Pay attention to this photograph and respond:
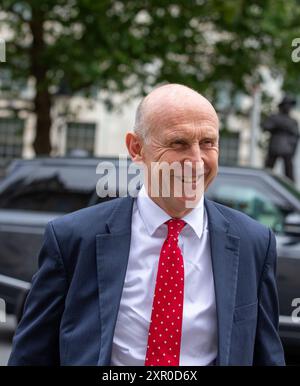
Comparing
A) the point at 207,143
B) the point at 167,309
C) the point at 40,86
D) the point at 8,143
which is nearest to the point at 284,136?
the point at 40,86

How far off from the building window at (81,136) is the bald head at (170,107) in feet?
125

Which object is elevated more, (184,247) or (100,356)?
(184,247)

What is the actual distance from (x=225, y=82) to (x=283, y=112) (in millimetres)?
3175

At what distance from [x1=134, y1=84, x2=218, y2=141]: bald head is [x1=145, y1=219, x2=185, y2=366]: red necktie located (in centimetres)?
29

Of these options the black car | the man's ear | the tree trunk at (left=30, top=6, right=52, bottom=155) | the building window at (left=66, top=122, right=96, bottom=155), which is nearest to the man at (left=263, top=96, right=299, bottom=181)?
the tree trunk at (left=30, top=6, right=52, bottom=155)

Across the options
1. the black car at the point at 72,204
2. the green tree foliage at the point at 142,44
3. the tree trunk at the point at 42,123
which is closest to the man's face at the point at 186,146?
the black car at the point at 72,204

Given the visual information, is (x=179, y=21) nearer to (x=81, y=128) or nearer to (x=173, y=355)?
(x=173, y=355)

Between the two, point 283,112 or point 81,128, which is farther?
point 81,128

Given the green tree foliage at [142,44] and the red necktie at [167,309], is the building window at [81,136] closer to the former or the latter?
the green tree foliage at [142,44]

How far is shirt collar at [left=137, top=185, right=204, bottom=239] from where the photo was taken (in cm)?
244

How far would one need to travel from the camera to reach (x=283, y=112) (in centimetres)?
1529

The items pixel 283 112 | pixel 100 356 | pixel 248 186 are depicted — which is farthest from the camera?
pixel 283 112
